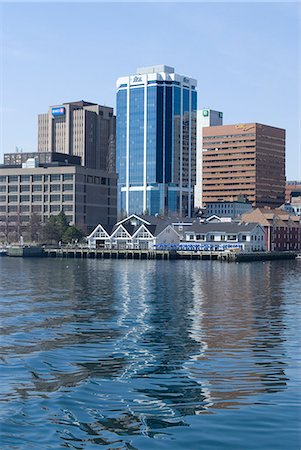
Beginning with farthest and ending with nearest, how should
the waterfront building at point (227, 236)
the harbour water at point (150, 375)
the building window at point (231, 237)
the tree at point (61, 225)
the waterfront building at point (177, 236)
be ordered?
the tree at point (61, 225) < the building window at point (231, 237) < the waterfront building at point (177, 236) < the waterfront building at point (227, 236) < the harbour water at point (150, 375)

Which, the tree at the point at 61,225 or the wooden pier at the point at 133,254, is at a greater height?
the tree at the point at 61,225

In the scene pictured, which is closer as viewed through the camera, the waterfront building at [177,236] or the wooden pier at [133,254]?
the wooden pier at [133,254]

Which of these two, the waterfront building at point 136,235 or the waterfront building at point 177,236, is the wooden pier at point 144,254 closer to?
the waterfront building at point 177,236

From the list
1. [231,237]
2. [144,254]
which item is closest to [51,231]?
[144,254]

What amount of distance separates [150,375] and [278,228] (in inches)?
5841

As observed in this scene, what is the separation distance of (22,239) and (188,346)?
15774 cm

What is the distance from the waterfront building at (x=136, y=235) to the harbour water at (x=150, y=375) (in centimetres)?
10857

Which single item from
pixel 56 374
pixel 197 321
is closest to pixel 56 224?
pixel 197 321

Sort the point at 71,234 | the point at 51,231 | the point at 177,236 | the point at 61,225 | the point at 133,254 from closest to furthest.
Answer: the point at 133,254, the point at 177,236, the point at 71,234, the point at 51,231, the point at 61,225

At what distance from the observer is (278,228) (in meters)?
175

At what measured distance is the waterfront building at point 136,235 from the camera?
16505 cm

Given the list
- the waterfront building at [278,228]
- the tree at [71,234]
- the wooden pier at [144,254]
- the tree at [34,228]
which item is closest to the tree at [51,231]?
the tree at [71,234]

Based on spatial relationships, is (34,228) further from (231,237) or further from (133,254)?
(231,237)

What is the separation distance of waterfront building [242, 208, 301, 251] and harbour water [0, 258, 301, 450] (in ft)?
379
